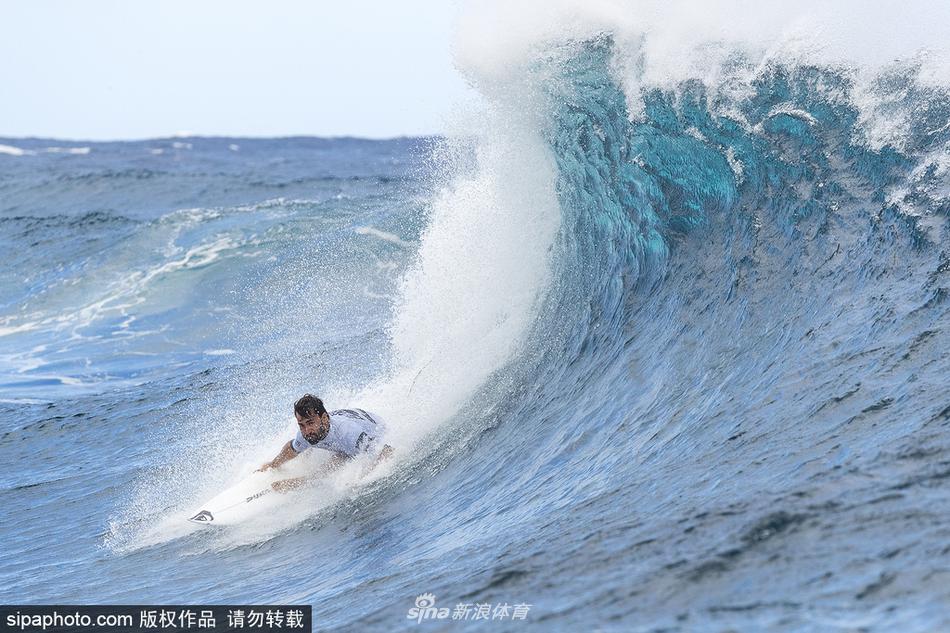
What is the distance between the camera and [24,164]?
2026 inches

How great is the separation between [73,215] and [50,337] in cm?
1303

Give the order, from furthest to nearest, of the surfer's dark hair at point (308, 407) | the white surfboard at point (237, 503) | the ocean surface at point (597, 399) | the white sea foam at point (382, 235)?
the white sea foam at point (382, 235)
the white surfboard at point (237, 503)
the surfer's dark hair at point (308, 407)
the ocean surface at point (597, 399)

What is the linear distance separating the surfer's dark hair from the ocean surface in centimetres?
73

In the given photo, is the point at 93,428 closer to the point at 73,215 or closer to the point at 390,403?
the point at 390,403

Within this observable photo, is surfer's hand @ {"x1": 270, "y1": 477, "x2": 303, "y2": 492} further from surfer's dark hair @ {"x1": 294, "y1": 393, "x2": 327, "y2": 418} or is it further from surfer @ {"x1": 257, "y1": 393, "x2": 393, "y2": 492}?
surfer's dark hair @ {"x1": 294, "y1": 393, "x2": 327, "y2": 418}

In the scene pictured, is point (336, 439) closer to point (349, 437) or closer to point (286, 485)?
point (349, 437)

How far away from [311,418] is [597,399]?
210cm

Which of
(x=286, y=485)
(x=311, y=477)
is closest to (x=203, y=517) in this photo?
(x=286, y=485)

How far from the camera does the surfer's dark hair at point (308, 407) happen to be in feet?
23.6

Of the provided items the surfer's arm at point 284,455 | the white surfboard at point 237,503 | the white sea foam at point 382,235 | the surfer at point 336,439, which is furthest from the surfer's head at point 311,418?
the white sea foam at point 382,235

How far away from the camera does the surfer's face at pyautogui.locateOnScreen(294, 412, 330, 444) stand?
7273 millimetres

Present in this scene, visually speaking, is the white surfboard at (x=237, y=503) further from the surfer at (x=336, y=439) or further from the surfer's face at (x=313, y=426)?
the surfer's face at (x=313, y=426)

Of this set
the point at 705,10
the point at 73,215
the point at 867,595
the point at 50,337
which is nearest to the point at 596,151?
the point at 705,10

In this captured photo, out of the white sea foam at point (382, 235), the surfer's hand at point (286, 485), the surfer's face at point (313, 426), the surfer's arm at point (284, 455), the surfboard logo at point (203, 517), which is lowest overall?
the surfboard logo at point (203, 517)
